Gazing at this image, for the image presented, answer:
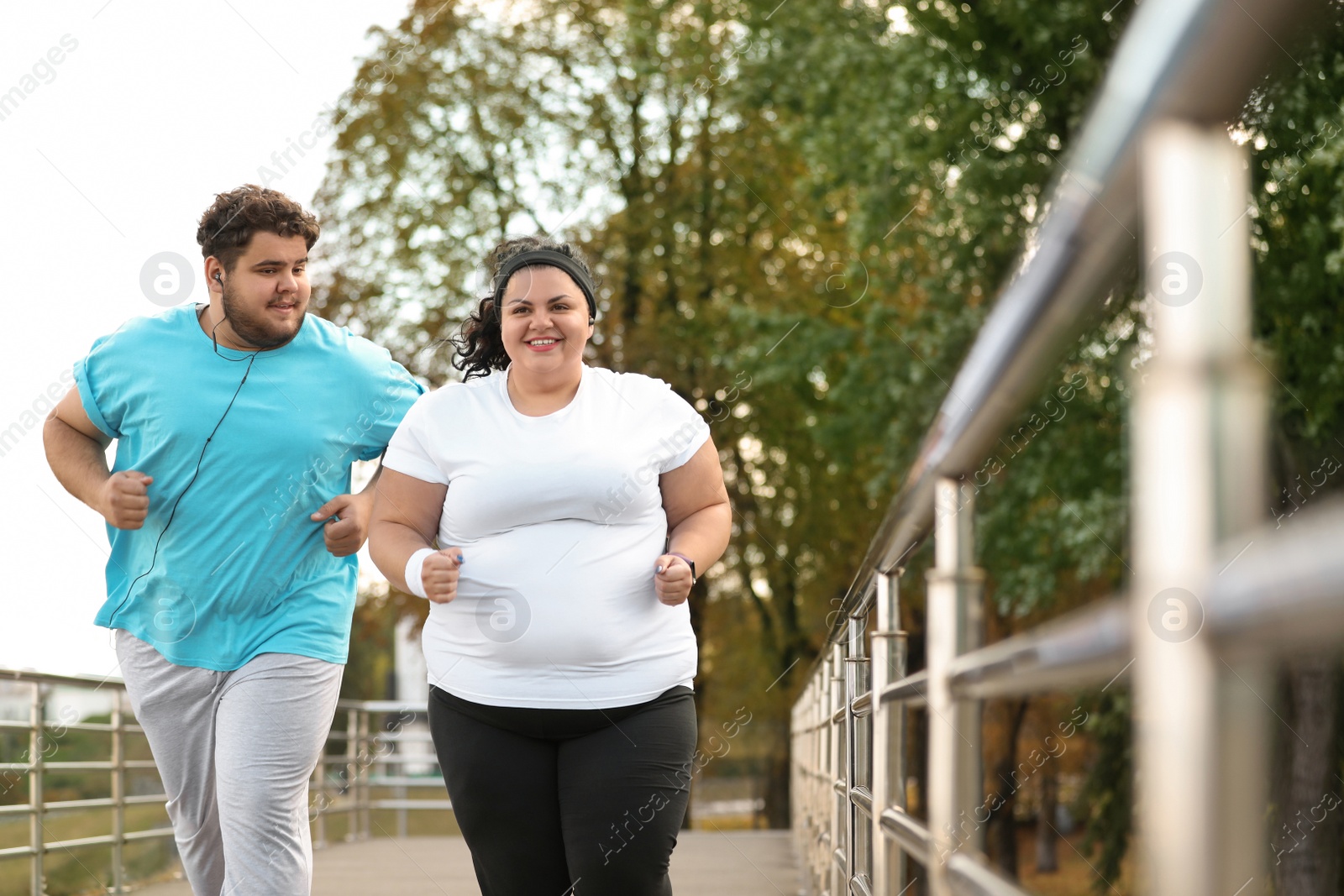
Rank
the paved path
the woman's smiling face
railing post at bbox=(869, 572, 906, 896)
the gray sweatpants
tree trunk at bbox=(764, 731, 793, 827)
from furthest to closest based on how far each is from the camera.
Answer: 1. tree trunk at bbox=(764, 731, 793, 827)
2. the paved path
3. the gray sweatpants
4. the woman's smiling face
5. railing post at bbox=(869, 572, 906, 896)

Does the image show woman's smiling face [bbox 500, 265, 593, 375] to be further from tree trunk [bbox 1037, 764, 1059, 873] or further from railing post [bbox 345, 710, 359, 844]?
tree trunk [bbox 1037, 764, 1059, 873]

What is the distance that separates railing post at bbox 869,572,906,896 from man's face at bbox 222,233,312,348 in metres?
1.52

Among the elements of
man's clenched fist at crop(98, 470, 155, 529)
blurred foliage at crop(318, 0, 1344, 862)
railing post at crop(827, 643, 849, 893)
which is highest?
blurred foliage at crop(318, 0, 1344, 862)

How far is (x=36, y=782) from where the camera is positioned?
Result: 5.33m

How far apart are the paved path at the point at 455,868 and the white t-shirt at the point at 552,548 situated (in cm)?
390

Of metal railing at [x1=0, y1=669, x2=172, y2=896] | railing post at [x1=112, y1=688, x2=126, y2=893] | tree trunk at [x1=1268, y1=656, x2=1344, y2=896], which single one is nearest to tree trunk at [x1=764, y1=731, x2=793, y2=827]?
tree trunk at [x1=1268, y1=656, x2=1344, y2=896]

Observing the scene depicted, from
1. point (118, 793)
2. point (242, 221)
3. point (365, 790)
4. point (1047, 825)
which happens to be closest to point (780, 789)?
point (1047, 825)

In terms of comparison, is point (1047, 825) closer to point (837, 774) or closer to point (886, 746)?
point (837, 774)

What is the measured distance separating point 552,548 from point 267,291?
994mm

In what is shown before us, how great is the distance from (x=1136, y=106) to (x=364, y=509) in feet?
8.33

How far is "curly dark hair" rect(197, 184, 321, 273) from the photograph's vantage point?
295cm

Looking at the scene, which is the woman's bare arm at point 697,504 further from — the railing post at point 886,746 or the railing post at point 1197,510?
the railing post at point 1197,510

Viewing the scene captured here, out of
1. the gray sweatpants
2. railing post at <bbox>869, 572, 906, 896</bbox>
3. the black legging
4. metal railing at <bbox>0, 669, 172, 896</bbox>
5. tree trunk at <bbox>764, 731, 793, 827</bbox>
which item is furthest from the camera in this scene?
tree trunk at <bbox>764, 731, 793, 827</bbox>

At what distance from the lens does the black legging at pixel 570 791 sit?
2455mm
